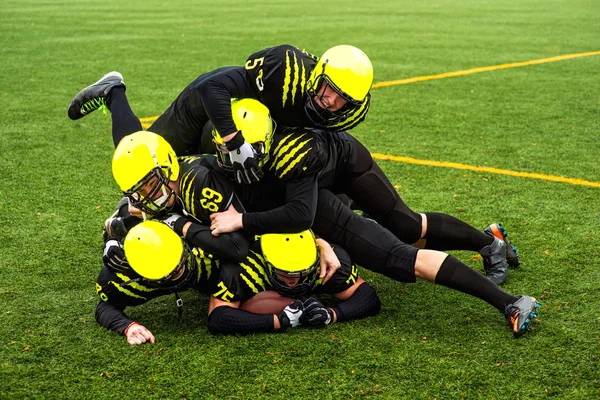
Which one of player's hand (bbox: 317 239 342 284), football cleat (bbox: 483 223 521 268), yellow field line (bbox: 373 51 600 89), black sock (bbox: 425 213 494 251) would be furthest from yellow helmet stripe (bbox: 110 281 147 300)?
yellow field line (bbox: 373 51 600 89)

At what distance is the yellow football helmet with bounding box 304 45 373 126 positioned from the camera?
396 cm

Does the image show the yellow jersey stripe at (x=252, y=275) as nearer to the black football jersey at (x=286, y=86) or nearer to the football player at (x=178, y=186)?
the football player at (x=178, y=186)

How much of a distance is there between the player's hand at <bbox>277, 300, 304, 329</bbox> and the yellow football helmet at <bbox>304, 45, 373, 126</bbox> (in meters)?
1.00

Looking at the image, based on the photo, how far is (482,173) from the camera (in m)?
6.54

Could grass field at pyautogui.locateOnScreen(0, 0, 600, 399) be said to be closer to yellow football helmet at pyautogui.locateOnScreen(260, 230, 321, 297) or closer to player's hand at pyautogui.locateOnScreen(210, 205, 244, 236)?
yellow football helmet at pyautogui.locateOnScreen(260, 230, 321, 297)

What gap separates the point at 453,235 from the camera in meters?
4.59

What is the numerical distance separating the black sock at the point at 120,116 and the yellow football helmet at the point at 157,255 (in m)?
1.36

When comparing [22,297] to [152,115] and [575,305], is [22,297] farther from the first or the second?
[152,115]

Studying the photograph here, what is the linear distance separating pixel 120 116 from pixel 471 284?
2707 millimetres

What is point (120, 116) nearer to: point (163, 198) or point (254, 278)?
point (163, 198)

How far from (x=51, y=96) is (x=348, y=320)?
6446mm

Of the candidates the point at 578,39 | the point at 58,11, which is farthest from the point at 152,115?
the point at 58,11

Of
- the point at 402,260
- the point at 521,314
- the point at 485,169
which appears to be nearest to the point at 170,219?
the point at 402,260

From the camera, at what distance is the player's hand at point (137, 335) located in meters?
3.79
